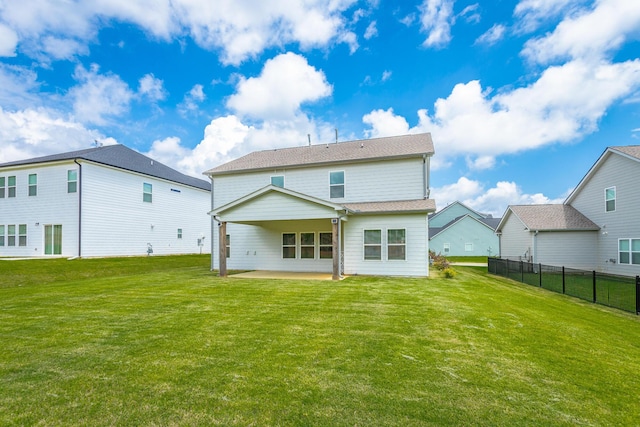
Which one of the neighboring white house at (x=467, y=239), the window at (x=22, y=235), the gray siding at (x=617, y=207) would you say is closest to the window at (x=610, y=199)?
the gray siding at (x=617, y=207)

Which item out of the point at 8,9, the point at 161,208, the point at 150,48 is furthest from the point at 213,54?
the point at 161,208

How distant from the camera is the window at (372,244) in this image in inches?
548

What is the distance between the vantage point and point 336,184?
15.6m

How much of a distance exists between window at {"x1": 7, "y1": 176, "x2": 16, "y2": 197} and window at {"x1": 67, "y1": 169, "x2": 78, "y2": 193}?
518 centimetres

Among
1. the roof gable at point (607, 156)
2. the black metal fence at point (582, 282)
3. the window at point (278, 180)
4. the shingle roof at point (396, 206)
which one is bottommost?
the black metal fence at point (582, 282)

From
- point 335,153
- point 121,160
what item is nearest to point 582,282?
point 335,153

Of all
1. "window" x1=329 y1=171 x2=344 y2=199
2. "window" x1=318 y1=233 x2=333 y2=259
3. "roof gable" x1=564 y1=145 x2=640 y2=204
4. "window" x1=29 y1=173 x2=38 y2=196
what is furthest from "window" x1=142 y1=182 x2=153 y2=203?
"roof gable" x1=564 y1=145 x2=640 y2=204

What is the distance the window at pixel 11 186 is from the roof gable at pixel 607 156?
119ft

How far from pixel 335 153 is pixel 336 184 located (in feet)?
6.50

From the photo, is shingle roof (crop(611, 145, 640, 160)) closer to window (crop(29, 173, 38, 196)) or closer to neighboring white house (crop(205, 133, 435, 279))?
neighboring white house (crop(205, 133, 435, 279))

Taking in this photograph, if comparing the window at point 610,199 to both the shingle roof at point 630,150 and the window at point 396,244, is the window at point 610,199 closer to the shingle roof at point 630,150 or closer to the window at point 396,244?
the shingle roof at point 630,150

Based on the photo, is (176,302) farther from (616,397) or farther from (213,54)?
(213,54)

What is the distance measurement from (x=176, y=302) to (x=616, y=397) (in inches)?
345

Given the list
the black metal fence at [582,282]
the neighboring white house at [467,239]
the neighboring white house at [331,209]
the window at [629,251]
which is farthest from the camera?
the neighboring white house at [467,239]
